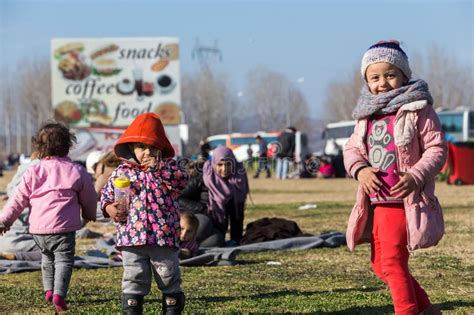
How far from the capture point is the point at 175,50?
27.1m

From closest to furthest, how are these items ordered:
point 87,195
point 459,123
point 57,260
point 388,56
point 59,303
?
point 388,56 < point 59,303 < point 57,260 < point 87,195 < point 459,123

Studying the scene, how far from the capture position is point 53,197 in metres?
6.14

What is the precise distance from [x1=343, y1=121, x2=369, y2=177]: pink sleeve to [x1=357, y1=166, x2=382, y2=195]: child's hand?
2.0 inches

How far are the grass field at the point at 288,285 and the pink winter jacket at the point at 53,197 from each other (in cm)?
58

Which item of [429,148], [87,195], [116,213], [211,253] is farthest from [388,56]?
[211,253]

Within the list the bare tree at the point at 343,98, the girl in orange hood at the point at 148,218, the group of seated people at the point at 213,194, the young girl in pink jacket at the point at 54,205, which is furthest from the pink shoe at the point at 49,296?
the bare tree at the point at 343,98

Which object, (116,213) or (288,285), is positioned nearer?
(116,213)

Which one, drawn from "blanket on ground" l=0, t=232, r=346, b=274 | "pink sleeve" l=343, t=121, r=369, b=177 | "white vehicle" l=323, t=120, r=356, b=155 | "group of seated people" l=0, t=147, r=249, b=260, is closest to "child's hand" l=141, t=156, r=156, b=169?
"pink sleeve" l=343, t=121, r=369, b=177

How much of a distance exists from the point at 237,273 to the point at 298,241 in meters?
2.16

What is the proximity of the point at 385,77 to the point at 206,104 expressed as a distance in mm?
100408

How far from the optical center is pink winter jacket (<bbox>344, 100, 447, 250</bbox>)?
4.56 m

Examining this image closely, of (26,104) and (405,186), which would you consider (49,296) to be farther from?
(26,104)

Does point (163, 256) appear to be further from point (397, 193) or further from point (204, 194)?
point (204, 194)

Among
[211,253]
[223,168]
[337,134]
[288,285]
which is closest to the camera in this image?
[288,285]
